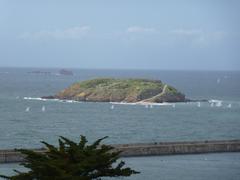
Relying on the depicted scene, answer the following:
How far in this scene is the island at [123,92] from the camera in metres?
148

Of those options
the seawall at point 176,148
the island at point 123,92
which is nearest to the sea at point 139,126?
the seawall at point 176,148

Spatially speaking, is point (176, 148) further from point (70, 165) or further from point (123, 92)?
point (123, 92)

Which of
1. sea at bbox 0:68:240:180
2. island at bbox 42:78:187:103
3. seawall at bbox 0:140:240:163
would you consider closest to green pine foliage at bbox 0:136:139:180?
sea at bbox 0:68:240:180

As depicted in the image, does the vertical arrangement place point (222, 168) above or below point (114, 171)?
below

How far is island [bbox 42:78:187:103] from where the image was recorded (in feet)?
484

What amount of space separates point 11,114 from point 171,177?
61.8m

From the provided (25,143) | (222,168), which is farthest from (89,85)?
(222,168)

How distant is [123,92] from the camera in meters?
151

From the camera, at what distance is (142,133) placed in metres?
89.0

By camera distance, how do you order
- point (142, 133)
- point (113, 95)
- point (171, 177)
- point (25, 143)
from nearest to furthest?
point (171, 177) → point (25, 143) → point (142, 133) → point (113, 95)

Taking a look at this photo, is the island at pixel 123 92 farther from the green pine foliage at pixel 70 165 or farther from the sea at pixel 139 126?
the green pine foliage at pixel 70 165

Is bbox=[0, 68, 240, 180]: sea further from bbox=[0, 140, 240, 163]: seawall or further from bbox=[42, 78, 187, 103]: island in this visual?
bbox=[42, 78, 187, 103]: island

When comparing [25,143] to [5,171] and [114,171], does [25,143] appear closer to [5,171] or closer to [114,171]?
[5,171]

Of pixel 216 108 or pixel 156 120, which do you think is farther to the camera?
pixel 216 108
